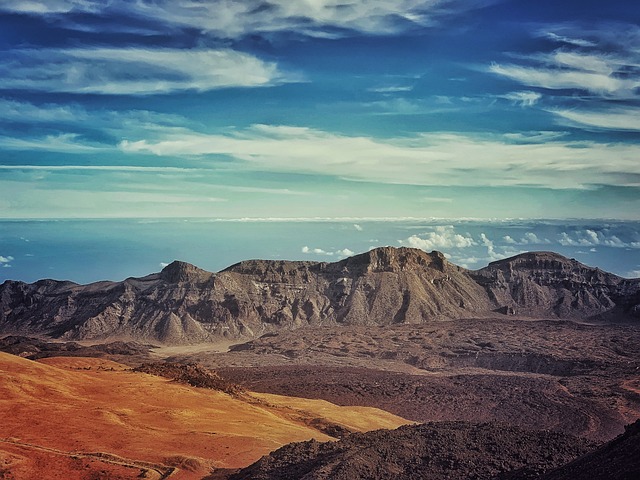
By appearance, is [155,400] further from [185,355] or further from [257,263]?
[257,263]

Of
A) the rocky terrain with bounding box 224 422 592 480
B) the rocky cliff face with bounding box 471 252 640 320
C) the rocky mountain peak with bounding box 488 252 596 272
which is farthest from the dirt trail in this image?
the rocky mountain peak with bounding box 488 252 596 272

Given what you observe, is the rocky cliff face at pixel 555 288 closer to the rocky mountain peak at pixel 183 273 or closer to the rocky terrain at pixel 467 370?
the rocky terrain at pixel 467 370

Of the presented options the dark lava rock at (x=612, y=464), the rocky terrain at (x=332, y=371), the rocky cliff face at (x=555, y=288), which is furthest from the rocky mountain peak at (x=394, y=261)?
the dark lava rock at (x=612, y=464)

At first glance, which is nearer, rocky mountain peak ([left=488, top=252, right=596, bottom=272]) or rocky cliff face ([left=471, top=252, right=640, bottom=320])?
rocky cliff face ([left=471, top=252, right=640, bottom=320])

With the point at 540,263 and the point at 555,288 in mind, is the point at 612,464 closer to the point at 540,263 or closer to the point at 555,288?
the point at 555,288

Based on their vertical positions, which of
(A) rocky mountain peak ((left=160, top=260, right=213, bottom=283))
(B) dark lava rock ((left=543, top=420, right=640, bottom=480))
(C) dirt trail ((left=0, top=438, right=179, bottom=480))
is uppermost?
(A) rocky mountain peak ((left=160, top=260, right=213, bottom=283))

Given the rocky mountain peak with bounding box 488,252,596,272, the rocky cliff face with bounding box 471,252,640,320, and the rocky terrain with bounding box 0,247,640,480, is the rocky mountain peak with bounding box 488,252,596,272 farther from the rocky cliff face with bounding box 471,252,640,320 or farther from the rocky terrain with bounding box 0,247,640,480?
the rocky terrain with bounding box 0,247,640,480

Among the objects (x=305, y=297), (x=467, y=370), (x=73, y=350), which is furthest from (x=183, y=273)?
(x=467, y=370)

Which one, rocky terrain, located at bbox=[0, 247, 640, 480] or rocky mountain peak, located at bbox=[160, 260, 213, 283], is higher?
rocky mountain peak, located at bbox=[160, 260, 213, 283]
